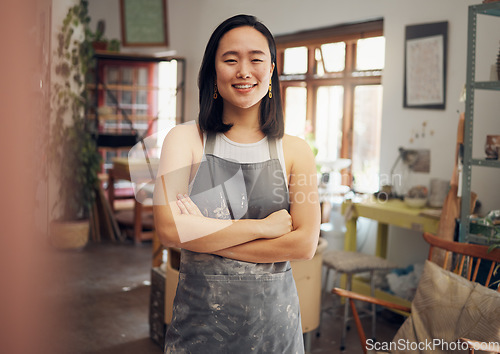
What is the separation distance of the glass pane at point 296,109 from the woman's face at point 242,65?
174 inches

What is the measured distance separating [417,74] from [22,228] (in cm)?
431

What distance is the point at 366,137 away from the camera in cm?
505

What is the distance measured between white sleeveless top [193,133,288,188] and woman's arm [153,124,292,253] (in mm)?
71

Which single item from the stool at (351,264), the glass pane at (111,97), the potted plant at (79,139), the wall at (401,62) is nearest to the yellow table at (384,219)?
the wall at (401,62)

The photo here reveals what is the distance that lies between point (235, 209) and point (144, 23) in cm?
658

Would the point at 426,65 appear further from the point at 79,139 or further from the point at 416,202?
the point at 79,139

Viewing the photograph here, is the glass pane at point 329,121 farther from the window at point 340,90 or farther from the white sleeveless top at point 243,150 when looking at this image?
the white sleeveless top at point 243,150

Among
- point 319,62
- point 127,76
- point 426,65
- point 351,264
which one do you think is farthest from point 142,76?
point 351,264

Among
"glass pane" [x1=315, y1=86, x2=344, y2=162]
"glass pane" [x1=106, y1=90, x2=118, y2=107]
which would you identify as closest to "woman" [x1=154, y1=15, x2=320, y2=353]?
"glass pane" [x1=315, y1=86, x2=344, y2=162]

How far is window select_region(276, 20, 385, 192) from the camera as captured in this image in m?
4.88

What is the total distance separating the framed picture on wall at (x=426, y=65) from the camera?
407 centimetres

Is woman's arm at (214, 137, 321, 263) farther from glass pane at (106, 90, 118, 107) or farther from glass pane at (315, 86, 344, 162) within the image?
glass pane at (106, 90, 118, 107)

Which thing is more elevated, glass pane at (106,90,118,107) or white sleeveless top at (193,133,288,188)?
glass pane at (106,90,118,107)

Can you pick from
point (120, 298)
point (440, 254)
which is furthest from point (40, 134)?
point (120, 298)
